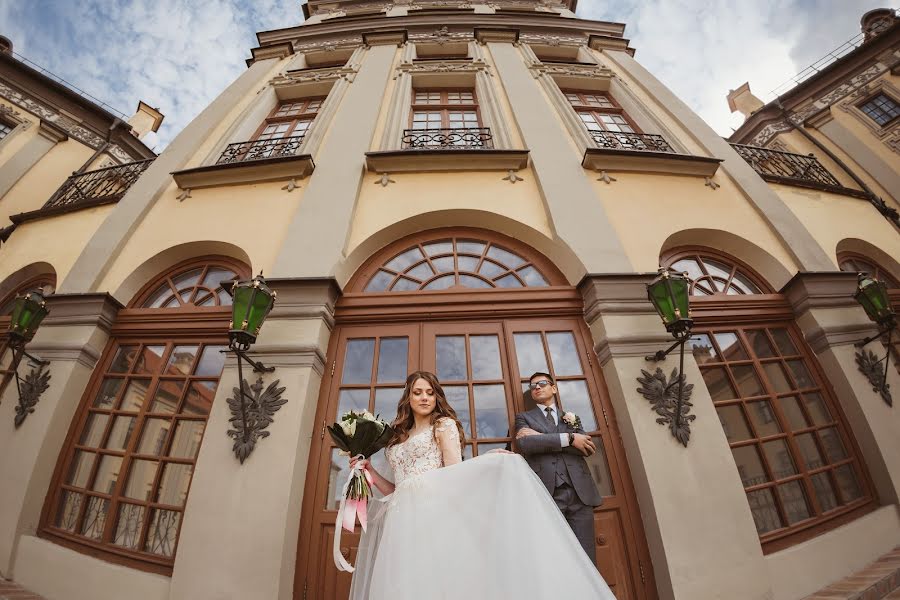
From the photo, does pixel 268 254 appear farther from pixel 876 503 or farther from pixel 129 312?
pixel 876 503

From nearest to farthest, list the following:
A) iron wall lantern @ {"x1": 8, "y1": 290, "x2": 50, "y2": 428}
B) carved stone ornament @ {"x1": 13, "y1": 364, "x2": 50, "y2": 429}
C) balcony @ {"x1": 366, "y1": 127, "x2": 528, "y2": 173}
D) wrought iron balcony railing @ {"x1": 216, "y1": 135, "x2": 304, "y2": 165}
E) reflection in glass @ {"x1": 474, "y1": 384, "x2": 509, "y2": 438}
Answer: reflection in glass @ {"x1": 474, "y1": 384, "x2": 509, "y2": 438}, iron wall lantern @ {"x1": 8, "y1": 290, "x2": 50, "y2": 428}, carved stone ornament @ {"x1": 13, "y1": 364, "x2": 50, "y2": 429}, balcony @ {"x1": 366, "y1": 127, "x2": 528, "y2": 173}, wrought iron balcony railing @ {"x1": 216, "y1": 135, "x2": 304, "y2": 165}

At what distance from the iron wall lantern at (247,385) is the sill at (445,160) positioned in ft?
7.88

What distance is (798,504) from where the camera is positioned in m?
3.20

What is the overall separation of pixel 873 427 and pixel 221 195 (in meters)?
7.50

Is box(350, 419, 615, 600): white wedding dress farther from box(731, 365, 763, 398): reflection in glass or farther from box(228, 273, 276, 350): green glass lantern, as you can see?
Result: box(731, 365, 763, 398): reflection in glass

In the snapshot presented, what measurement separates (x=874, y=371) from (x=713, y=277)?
5.26 feet

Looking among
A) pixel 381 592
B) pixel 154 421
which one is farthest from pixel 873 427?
pixel 154 421

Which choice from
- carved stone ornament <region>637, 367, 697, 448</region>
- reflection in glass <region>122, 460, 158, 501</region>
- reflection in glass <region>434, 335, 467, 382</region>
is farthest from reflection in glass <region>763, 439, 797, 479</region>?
reflection in glass <region>122, 460, 158, 501</region>

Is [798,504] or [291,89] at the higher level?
[291,89]

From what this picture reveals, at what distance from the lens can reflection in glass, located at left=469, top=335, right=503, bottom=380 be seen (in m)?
3.46

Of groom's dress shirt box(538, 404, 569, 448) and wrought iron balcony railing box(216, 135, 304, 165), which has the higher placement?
wrought iron balcony railing box(216, 135, 304, 165)

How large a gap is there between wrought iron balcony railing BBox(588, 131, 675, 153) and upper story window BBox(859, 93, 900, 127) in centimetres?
758

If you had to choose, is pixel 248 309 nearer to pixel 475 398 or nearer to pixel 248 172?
pixel 475 398

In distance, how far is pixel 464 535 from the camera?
1949 millimetres
